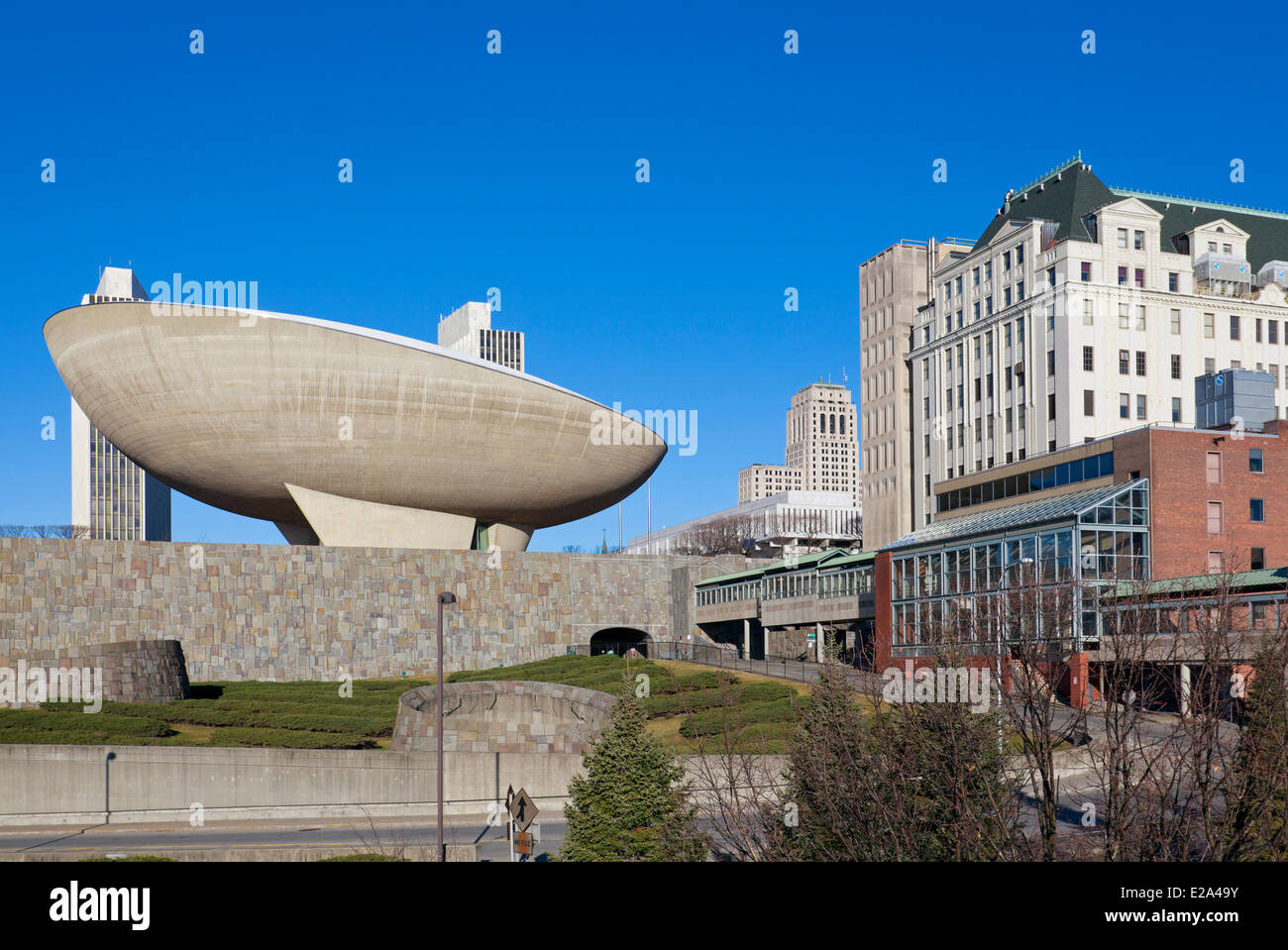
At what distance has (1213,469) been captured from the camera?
1868 inches

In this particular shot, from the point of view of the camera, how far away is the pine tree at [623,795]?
20.0 m

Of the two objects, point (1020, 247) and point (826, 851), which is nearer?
point (826, 851)

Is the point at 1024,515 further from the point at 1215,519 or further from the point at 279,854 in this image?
the point at 279,854

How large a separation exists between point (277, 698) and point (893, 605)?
87.6ft

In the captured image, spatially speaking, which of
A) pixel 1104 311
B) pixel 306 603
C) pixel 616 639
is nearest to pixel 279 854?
pixel 306 603

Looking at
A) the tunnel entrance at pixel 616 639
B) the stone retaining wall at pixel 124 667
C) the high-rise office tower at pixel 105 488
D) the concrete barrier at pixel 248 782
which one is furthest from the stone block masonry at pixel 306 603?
the high-rise office tower at pixel 105 488

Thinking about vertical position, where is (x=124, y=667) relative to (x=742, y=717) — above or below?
above

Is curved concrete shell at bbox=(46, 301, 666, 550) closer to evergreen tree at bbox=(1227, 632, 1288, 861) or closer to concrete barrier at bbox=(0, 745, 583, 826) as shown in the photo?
concrete barrier at bbox=(0, 745, 583, 826)

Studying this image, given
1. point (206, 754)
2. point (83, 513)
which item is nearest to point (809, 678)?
point (206, 754)

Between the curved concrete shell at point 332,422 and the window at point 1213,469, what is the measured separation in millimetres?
32261

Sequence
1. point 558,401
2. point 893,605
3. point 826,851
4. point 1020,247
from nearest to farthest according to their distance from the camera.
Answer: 1. point 826,851
2. point 893,605
3. point 558,401
4. point 1020,247

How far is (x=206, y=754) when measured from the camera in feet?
104

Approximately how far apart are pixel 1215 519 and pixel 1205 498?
935mm
